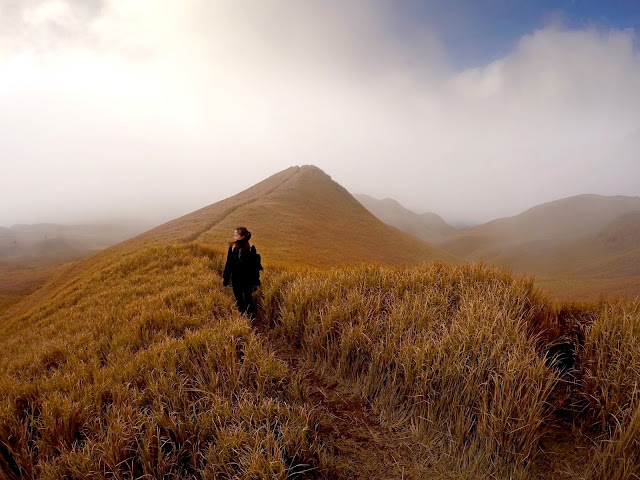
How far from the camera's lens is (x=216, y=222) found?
1331 inches

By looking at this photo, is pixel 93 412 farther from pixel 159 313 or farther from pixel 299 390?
pixel 159 313

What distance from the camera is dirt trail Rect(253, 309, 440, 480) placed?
9.42 feet

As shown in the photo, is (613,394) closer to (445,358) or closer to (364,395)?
(445,358)

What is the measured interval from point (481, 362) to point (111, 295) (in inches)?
475

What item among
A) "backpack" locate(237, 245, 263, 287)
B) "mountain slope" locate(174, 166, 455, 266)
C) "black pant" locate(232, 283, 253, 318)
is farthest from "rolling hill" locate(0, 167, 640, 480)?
"mountain slope" locate(174, 166, 455, 266)

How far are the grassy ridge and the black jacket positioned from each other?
7.10 feet

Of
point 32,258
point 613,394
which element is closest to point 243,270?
point 613,394

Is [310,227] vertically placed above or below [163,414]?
above

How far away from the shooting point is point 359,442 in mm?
3225

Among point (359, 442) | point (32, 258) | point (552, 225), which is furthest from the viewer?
point (552, 225)

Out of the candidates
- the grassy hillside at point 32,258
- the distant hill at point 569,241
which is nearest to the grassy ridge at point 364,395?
the grassy hillside at point 32,258

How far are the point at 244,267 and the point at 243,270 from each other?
8 cm

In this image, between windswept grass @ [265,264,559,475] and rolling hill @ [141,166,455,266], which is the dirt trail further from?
rolling hill @ [141,166,455,266]

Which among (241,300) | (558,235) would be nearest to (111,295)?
(241,300)
